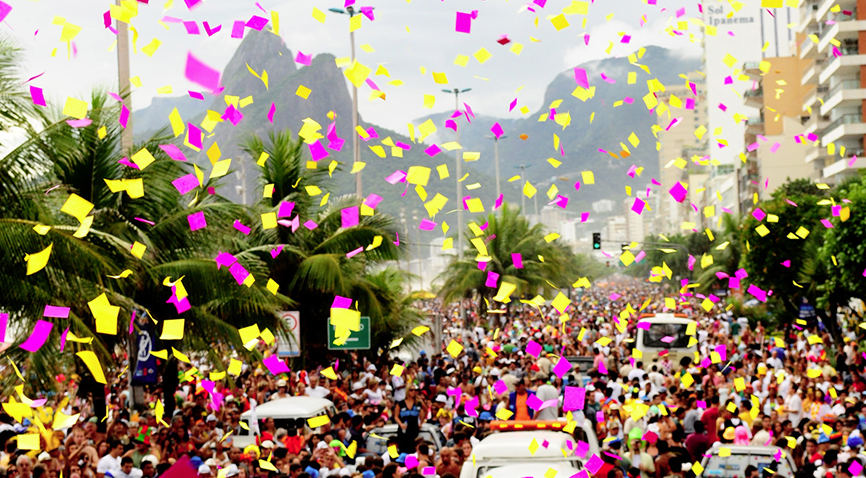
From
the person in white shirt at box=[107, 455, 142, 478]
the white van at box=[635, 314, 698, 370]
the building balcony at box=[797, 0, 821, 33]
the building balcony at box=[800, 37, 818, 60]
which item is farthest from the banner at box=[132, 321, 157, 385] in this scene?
the building balcony at box=[800, 37, 818, 60]

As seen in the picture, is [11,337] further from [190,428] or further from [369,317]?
[369,317]

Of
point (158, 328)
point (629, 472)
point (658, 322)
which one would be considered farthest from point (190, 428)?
point (658, 322)

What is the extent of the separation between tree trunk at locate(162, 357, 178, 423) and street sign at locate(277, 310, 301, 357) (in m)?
2.12

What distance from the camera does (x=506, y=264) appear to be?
159 ft

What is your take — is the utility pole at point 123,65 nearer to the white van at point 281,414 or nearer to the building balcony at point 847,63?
the white van at point 281,414

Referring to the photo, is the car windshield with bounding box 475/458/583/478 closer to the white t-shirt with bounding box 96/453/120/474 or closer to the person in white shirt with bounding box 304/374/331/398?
the white t-shirt with bounding box 96/453/120/474

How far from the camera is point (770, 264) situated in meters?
36.5

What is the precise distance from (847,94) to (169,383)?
49571 millimetres

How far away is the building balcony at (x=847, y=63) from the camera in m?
57.2

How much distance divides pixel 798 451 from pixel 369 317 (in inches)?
463

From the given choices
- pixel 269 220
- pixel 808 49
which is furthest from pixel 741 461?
pixel 808 49

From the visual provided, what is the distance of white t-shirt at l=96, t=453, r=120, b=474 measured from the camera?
11.4 metres

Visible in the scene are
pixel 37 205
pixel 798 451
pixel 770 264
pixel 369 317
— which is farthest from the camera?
pixel 770 264

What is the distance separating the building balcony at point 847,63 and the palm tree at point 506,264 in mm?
19535
